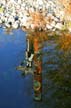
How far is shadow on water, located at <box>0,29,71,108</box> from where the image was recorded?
8625 mm

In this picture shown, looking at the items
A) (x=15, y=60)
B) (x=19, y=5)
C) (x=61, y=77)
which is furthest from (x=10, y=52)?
(x=19, y=5)

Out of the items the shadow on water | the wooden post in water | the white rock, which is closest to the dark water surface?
the shadow on water

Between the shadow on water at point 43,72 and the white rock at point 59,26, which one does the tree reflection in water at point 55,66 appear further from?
the white rock at point 59,26

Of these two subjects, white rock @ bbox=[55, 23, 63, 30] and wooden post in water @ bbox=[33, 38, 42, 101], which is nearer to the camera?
wooden post in water @ bbox=[33, 38, 42, 101]

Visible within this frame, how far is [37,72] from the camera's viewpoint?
31.1 feet

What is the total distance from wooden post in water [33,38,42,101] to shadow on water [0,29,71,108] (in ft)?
0.18

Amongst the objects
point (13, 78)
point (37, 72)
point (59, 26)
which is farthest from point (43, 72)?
point (59, 26)

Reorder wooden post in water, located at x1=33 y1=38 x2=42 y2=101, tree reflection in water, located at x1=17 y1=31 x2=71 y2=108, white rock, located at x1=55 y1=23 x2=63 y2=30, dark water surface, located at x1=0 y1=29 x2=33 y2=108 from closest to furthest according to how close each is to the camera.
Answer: wooden post in water, located at x1=33 y1=38 x2=42 y2=101 < dark water surface, located at x1=0 y1=29 x2=33 y2=108 < tree reflection in water, located at x1=17 y1=31 x2=71 y2=108 < white rock, located at x1=55 y1=23 x2=63 y2=30

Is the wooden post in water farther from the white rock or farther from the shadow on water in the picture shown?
the white rock

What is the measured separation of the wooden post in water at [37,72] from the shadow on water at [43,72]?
0.05 metres

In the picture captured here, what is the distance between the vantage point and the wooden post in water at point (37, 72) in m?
8.35

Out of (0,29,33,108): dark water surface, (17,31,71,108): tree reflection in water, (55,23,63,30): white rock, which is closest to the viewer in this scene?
(0,29,33,108): dark water surface

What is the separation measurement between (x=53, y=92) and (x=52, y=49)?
272 centimetres

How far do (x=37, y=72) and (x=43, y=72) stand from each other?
0.46m
